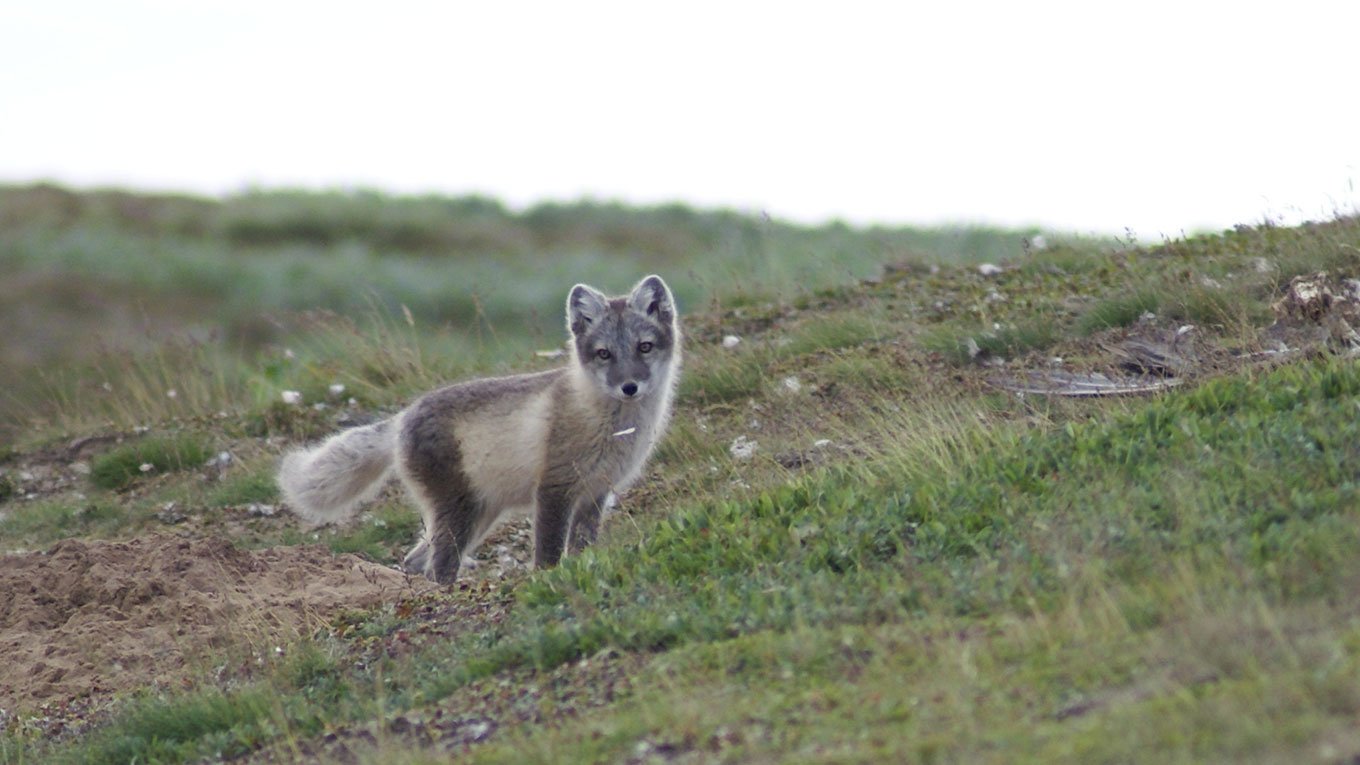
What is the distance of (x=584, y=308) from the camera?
789cm

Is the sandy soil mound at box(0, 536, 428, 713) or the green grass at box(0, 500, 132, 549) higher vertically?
the sandy soil mound at box(0, 536, 428, 713)

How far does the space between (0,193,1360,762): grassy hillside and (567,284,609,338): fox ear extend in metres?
1.13

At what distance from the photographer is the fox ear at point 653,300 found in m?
7.93

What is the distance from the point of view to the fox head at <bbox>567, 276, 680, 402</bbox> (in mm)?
7492

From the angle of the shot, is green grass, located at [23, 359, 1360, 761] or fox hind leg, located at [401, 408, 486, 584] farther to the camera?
fox hind leg, located at [401, 408, 486, 584]

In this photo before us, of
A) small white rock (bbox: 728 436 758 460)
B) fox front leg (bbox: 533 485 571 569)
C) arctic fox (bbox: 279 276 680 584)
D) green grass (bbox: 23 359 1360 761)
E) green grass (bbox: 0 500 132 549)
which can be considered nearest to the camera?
green grass (bbox: 23 359 1360 761)

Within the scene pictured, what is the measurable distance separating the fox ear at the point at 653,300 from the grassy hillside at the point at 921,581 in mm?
1010

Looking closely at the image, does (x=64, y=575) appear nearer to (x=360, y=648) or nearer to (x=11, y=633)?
(x=11, y=633)

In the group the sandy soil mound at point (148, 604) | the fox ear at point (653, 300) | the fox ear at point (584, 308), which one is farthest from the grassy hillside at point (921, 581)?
the fox ear at point (584, 308)

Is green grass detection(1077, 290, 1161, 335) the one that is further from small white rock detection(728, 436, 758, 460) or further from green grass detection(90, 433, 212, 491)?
green grass detection(90, 433, 212, 491)

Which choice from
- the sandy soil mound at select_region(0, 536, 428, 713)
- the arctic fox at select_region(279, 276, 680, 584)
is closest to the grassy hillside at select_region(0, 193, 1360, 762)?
the sandy soil mound at select_region(0, 536, 428, 713)

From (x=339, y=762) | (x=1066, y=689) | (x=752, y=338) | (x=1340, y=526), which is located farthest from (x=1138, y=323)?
(x=339, y=762)

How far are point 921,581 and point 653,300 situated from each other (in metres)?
3.49

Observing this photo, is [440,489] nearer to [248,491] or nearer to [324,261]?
[248,491]
